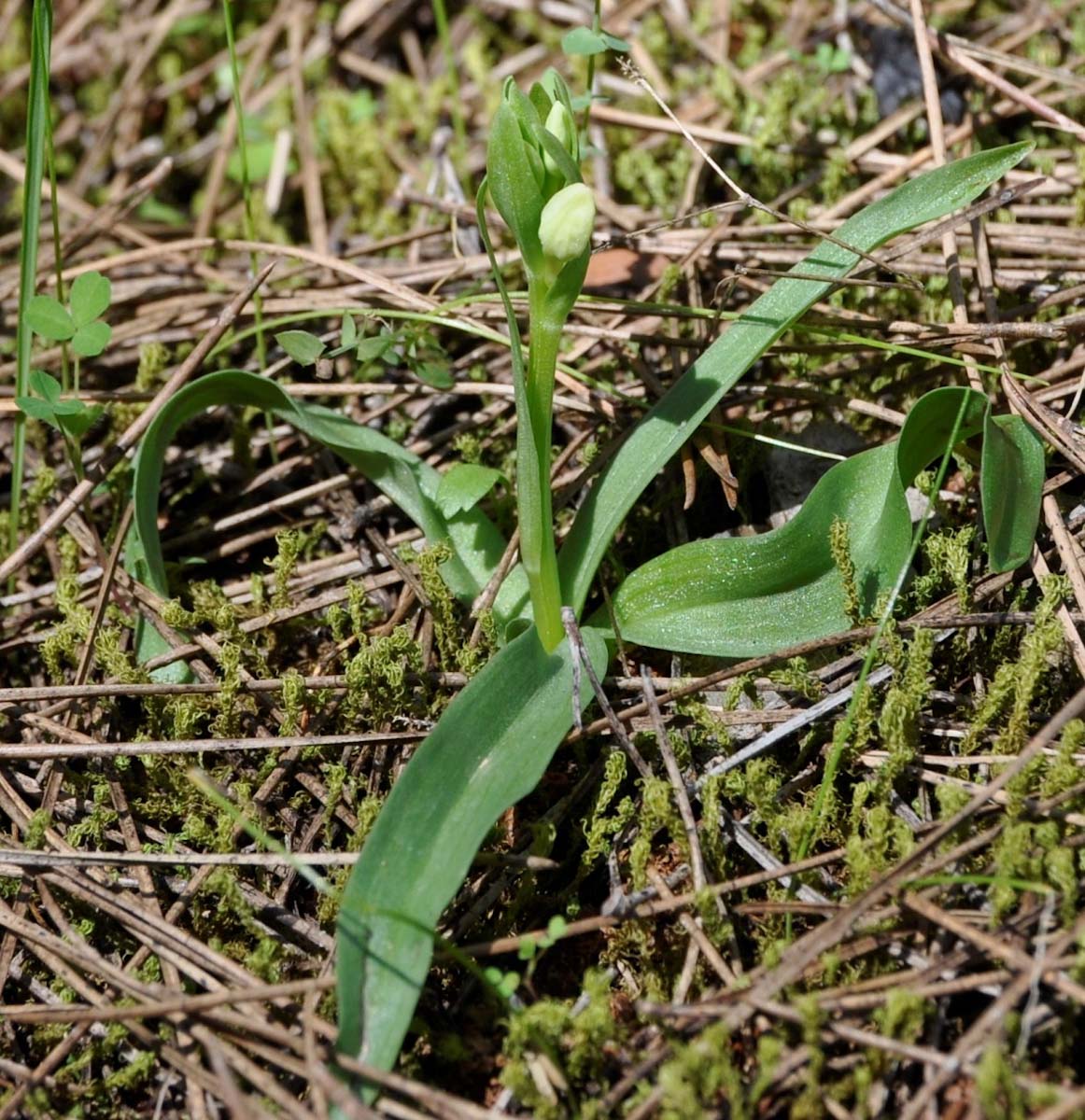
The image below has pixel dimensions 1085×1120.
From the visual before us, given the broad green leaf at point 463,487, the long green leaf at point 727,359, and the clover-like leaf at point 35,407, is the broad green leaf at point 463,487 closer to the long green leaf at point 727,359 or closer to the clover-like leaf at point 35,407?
the long green leaf at point 727,359

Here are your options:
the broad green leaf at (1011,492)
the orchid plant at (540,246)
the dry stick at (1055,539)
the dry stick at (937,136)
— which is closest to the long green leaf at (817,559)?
the broad green leaf at (1011,492)

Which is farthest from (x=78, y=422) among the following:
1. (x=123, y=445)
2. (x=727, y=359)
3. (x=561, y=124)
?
(x=727, y=359)

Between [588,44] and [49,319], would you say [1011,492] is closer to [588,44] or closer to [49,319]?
[588,44]

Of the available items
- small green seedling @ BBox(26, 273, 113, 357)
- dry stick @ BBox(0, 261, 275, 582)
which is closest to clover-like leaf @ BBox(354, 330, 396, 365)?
dry stick @ BBox(0, 261, 275, 582)

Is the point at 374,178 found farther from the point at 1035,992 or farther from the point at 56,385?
the point at 1035,992

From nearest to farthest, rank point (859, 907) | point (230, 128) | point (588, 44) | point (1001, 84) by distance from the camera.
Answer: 1. point (859, 907)
2. point (588, 44)
3. point (1001, 84)
4. point (230, 128)

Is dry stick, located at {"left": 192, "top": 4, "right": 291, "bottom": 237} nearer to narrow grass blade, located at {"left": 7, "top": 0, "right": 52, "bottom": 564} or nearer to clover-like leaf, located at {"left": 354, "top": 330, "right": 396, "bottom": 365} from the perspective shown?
narrow grass blade, located at {"left": 7, "top": 0, "right": 52, "bottom": 564}
